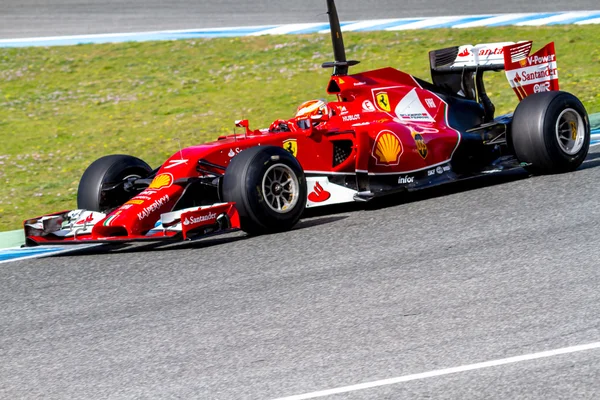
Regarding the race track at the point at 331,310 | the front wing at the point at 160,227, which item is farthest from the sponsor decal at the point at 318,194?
the front wing at the point at 160,227

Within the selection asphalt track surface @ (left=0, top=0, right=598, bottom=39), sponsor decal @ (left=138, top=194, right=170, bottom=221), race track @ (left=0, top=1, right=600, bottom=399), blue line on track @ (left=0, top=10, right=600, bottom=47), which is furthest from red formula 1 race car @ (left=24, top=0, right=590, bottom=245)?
asphalt track surface @ (left=0, top=0, right=598, bottom=39)

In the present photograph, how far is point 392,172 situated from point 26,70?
33.7ft

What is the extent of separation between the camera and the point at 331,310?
513 centimetres

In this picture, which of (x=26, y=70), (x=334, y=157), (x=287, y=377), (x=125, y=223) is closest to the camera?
(x=287, y=377)

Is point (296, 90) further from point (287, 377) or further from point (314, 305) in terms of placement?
point (287, 377)

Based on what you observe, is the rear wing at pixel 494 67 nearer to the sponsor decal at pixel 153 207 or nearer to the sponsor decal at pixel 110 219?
the sponsor decal at pixel 153 207

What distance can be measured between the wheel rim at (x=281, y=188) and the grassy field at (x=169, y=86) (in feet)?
14.5

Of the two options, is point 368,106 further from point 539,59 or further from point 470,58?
point 539,59

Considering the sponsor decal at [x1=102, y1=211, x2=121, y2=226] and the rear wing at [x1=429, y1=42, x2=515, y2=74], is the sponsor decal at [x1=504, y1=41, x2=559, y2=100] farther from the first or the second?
the sponsor decal at [x1=102, y1=211, x2=121, y2=226]

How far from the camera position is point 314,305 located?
17.3 feet

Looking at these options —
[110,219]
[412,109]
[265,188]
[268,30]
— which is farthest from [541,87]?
[268,30]

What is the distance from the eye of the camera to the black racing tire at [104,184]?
8.03 m

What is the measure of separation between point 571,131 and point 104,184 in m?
4.22

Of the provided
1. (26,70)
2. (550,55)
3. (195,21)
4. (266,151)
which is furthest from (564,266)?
(195,21)
